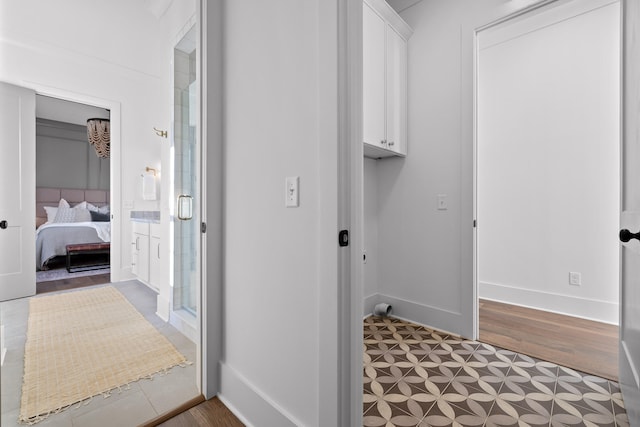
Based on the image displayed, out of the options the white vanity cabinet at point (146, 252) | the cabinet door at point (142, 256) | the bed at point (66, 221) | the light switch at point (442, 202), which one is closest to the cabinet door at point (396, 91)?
the light switch at point (442, 202)

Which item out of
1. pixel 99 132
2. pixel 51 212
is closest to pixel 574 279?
pixel 99 132

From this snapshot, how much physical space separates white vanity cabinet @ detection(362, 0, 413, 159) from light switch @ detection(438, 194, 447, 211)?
0.49 meters

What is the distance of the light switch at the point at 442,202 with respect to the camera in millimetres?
2328

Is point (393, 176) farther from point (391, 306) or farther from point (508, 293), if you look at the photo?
point (508, 293)

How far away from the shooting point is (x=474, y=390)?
156 centimetres

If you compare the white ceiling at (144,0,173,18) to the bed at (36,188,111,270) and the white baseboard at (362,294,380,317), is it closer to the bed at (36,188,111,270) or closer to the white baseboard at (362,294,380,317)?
the white baseboard at (362,294,380,317)

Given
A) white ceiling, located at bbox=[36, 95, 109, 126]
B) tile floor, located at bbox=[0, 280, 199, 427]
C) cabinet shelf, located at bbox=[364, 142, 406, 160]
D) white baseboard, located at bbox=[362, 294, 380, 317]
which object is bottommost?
tile floor, located at bbox=[0, 280, 199, 427]

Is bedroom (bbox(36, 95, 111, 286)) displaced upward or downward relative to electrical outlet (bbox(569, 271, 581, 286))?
upward

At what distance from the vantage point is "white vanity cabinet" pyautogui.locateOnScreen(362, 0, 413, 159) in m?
2.09

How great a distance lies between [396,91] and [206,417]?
8.21 feet

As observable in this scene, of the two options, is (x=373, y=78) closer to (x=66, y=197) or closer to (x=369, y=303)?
(x=369, y=303)

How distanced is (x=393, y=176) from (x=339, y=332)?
6.27 feet

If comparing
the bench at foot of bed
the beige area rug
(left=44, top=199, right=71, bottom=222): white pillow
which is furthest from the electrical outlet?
(left=44, top=199, right=71, bottom=222): white pillow

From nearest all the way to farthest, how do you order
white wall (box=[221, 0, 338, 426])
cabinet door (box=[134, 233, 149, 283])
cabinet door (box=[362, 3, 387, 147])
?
white wall (box=[221, 0, 338, 426]) → cabinet door (box=[362, 3, 387, 147]) → cabinet door (box=[134, 233, 149, 283])
